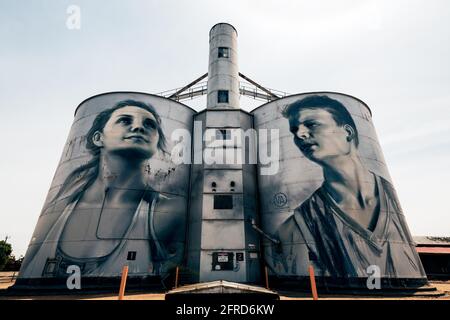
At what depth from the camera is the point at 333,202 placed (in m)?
20.4

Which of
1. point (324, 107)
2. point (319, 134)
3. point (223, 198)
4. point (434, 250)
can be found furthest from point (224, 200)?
point (434, 250)

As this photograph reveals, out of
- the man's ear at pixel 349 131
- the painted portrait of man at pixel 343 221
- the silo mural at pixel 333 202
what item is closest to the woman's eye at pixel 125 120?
the silo mural at pixel 333 202

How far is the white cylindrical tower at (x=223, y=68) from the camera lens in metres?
29.0

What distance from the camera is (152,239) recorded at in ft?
67.6

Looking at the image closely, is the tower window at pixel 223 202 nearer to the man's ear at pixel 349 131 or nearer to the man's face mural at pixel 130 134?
the man's face mural at pixel 130 134

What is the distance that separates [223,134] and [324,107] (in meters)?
10.6

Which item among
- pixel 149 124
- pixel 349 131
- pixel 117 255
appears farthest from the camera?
pixel 149 124

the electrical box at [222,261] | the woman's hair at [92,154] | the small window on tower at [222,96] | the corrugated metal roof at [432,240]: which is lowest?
the electrical box at [222,261]

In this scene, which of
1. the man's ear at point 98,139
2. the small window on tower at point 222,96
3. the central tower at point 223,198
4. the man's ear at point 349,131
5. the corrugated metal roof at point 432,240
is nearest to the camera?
the central tower at point 223,198

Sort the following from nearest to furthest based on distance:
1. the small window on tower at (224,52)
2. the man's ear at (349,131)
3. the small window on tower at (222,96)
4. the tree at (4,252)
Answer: the man's ear at (349,131), the small window on tower at (222,96), the small window on tower at (224,52), the tree at (4,252)

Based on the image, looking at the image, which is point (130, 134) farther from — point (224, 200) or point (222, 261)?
point (222, 261)

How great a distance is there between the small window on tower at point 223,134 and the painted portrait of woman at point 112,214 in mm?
5572

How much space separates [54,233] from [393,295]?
26.3m

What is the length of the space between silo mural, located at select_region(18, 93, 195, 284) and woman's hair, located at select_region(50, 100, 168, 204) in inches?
3.8
